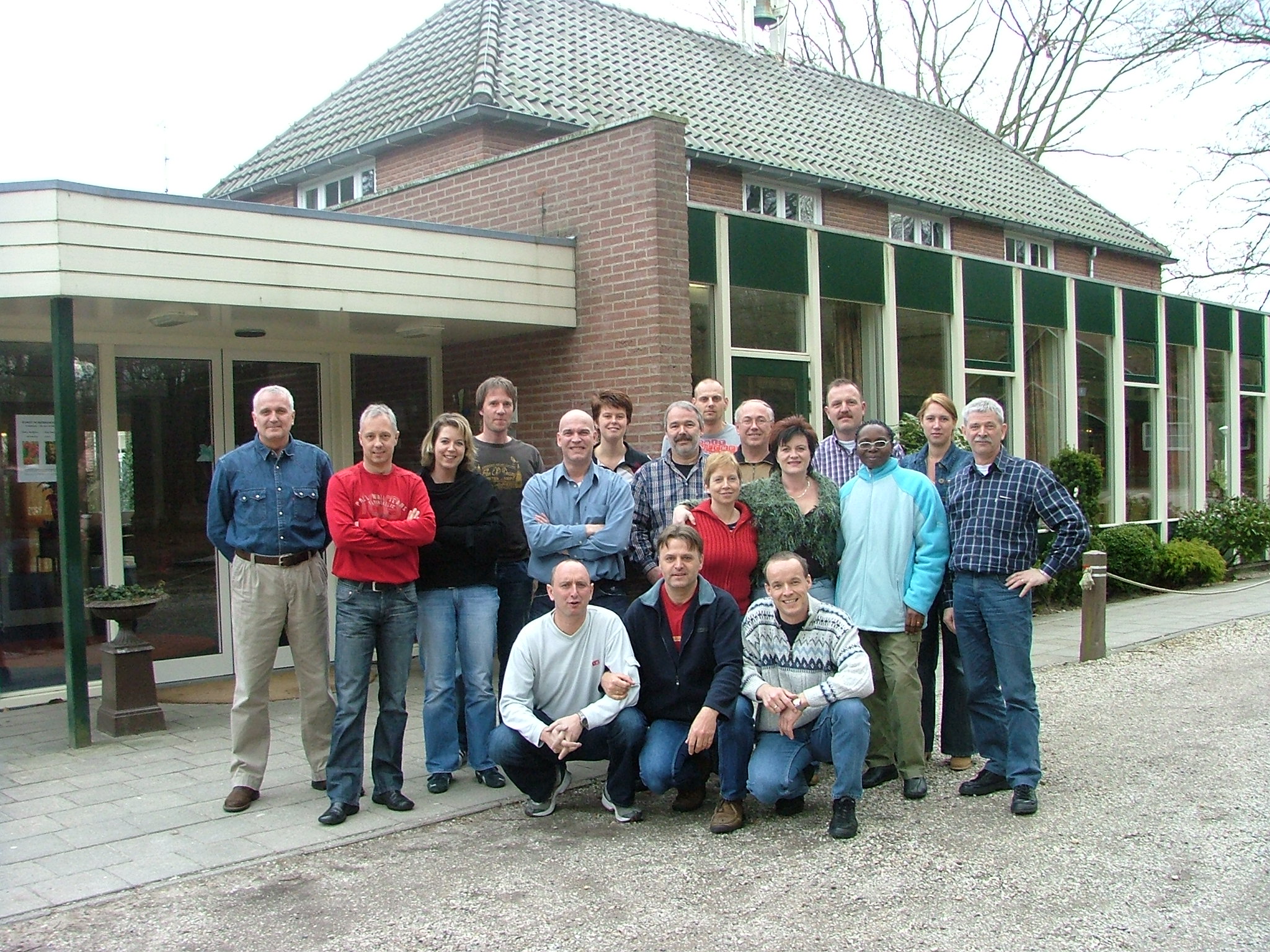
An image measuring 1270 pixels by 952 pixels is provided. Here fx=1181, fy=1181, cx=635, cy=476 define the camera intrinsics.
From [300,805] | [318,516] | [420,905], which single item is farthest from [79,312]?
[420,905]

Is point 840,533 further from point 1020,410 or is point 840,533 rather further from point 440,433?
point 1020,410

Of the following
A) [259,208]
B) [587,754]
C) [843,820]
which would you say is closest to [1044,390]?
[259,208]

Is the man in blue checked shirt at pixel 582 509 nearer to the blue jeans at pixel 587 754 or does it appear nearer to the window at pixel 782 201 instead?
the blue jeans at pixel 587 754

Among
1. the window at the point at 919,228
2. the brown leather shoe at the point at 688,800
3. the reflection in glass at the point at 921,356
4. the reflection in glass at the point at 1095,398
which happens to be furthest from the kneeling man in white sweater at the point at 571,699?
the window at the point at 919,228

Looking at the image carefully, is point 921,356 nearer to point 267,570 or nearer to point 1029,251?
point 267,570

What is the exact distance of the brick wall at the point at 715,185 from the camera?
52.9ft

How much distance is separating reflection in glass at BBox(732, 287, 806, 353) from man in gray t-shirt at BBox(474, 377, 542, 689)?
4014mm

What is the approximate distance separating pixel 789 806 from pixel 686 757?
1.79ft

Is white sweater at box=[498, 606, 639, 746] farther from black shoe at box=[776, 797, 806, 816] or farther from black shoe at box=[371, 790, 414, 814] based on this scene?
black shoe at box=[776, 797, 806, 816]

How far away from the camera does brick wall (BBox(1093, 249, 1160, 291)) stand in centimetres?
2394

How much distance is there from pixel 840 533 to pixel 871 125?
55.4 feet

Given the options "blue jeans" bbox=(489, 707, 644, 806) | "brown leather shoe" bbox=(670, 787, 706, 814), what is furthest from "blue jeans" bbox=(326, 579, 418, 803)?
"brown leather shoe" bbox=(670, 787, 706, 814)


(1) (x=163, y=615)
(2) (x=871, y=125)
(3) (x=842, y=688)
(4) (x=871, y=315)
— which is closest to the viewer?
(3) (x=842, y=688)

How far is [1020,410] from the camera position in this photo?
13.5m
